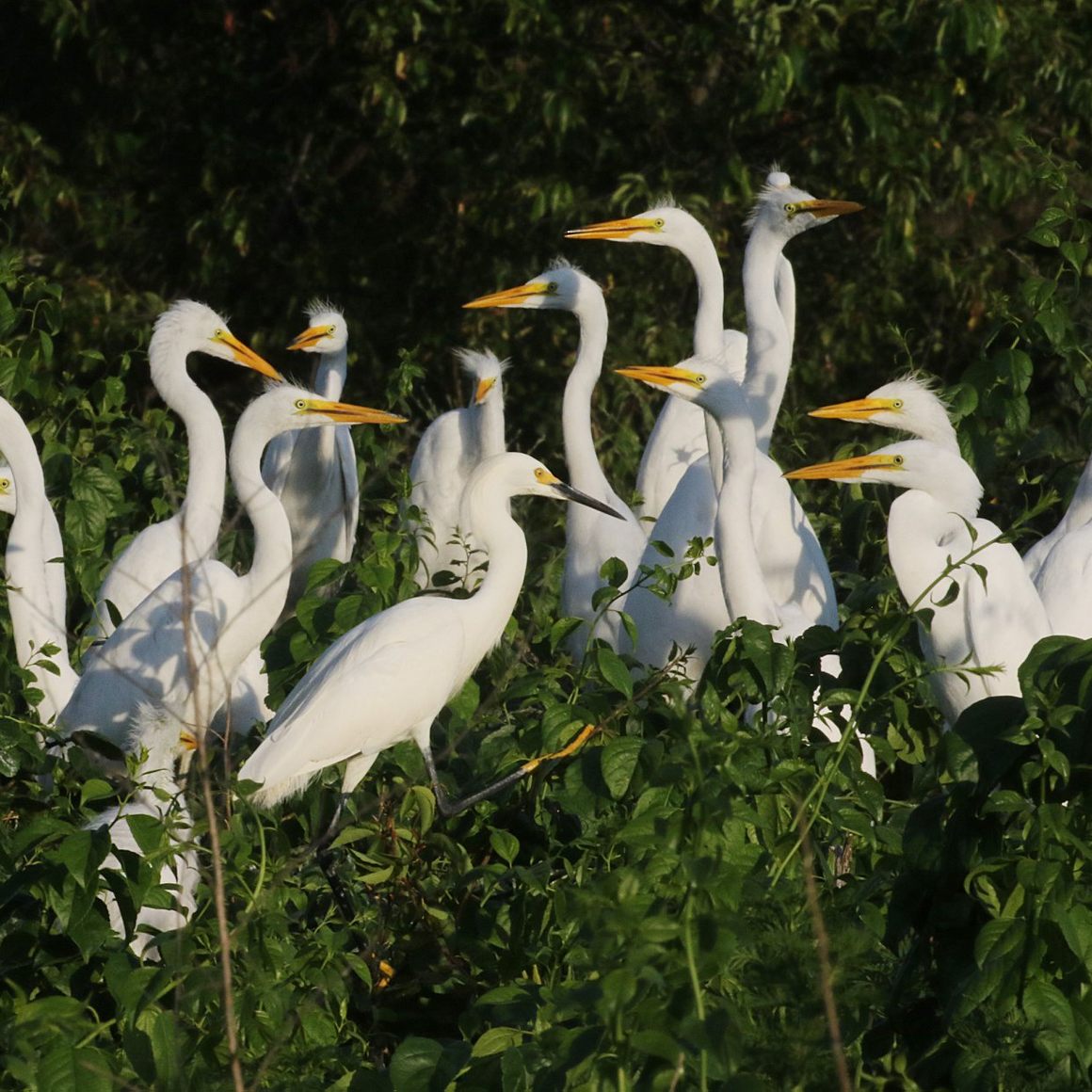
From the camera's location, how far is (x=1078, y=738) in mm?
2652

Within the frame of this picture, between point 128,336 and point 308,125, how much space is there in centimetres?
129

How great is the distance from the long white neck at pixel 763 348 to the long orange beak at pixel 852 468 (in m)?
0.82

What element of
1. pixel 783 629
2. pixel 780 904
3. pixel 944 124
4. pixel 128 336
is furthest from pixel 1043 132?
pixel 780 904

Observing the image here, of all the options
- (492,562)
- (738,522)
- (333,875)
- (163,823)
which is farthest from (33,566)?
(163,823)

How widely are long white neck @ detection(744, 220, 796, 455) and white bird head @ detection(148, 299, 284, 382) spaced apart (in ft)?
4.38

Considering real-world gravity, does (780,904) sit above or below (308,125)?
above

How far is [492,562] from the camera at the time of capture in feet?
13.7

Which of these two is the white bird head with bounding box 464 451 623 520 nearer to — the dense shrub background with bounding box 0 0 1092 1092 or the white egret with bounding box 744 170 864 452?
the dense shrub background with bounding box 0 0 1092 1092

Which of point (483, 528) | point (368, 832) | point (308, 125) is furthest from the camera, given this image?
point (308, 125)

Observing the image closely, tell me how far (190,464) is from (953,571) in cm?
218

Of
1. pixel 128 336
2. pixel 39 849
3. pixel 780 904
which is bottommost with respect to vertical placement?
pixel 128 336

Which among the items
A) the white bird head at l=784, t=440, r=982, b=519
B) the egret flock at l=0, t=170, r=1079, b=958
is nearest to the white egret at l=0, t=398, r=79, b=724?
the egret flock at l=0, t=170, r=1079, b=958

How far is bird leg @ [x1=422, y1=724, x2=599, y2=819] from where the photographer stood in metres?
3.18

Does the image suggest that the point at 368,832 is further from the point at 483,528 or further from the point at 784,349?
the point at 784,349
